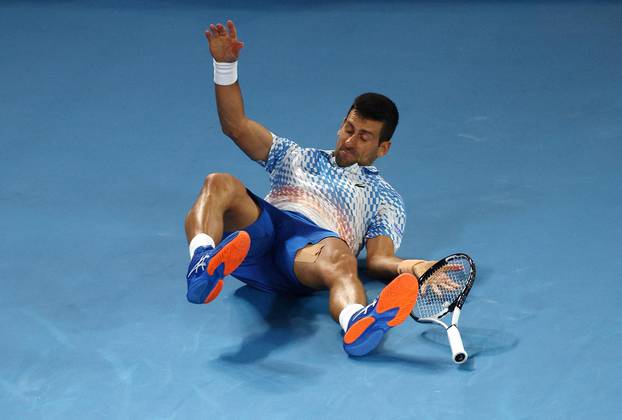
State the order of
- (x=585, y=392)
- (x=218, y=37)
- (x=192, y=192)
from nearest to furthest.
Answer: (x=585, y=392), (x=218, y=37), (x=192, y=192)

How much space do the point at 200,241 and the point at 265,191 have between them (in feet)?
5.09

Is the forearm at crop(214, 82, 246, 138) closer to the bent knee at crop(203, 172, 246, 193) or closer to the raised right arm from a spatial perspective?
the raised right arm

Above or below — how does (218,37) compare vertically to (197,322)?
above

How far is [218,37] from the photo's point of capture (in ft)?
17.0

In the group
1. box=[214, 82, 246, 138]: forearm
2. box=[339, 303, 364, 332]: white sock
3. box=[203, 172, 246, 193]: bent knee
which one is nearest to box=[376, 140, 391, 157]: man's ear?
box=[214, 82, 246, 138]: forearm

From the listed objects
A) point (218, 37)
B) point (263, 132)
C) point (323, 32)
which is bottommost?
point (323, 32)

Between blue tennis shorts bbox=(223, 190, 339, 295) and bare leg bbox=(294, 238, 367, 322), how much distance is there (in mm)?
61

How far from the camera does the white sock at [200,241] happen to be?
4.64 m

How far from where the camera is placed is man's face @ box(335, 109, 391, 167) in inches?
210

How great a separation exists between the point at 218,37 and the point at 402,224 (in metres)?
1.21

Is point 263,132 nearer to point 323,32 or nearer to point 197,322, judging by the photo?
point 197,322

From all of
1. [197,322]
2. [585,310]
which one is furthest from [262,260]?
[585,310]

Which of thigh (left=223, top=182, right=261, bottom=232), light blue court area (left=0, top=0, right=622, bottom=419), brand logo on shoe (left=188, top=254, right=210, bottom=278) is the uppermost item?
brand logo on shoe (left=188, top=254, right=210, bottom=278)

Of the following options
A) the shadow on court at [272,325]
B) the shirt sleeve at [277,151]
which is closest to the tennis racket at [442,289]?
the shadow on court at [272,325]
